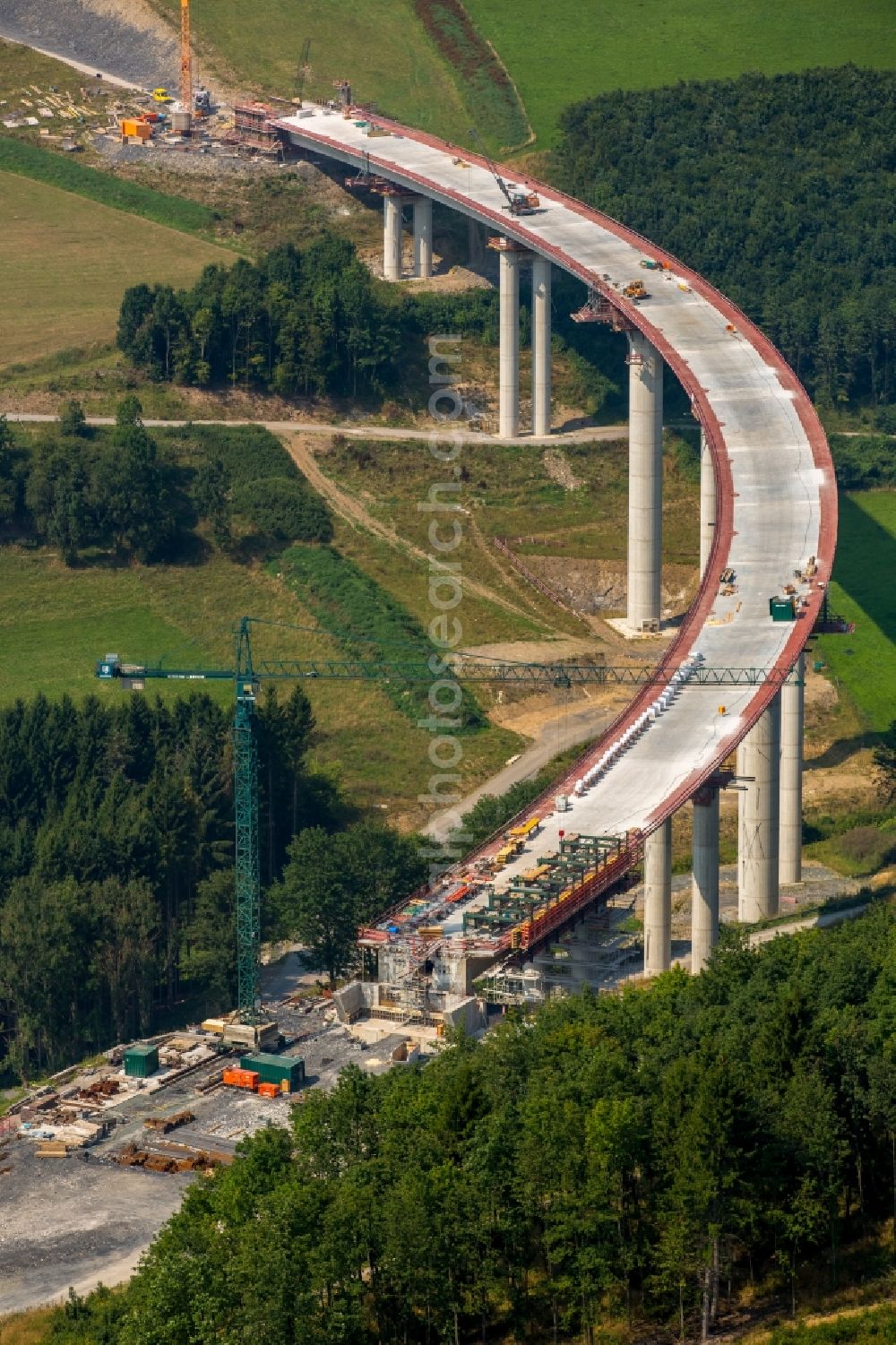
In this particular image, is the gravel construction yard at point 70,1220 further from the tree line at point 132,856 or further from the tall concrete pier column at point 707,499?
the tall concrete pier column at point 707,499

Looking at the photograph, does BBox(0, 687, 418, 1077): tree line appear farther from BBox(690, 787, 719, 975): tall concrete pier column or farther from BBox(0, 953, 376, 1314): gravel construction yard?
BBox(690, 787, 719, 975): tall concrete pier column

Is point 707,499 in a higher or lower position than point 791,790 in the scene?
higher

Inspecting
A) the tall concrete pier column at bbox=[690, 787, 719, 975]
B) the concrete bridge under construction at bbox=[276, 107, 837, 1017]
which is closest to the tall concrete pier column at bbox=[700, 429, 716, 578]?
the concrete bridge under construction at bbox=[276, 107, 837, 1017]

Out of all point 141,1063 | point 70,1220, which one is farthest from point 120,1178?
point 141,1063

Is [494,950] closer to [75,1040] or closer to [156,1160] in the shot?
[156,1160]

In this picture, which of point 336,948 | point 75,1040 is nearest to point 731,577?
point 336,948

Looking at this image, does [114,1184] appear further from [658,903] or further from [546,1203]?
[658,903]
